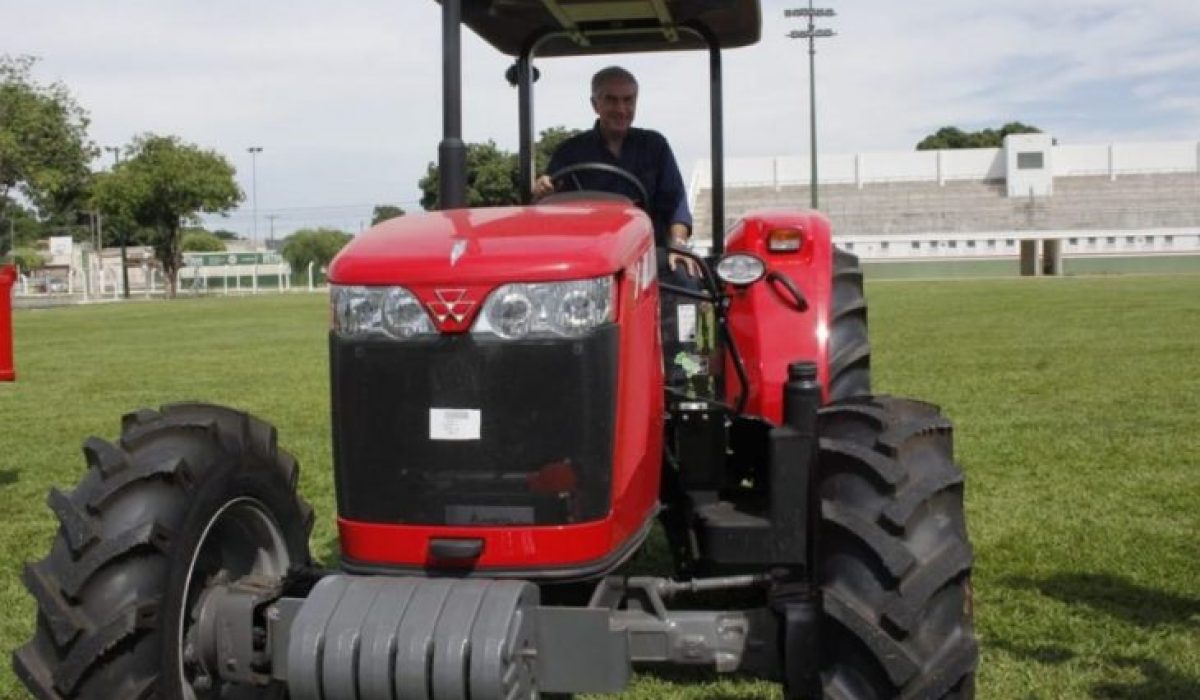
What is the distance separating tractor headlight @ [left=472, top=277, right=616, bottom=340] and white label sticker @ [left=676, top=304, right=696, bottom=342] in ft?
4.40

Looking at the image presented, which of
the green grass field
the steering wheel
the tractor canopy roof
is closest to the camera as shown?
the steering wheel

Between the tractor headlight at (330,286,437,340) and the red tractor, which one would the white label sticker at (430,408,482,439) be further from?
the tractor headlight at (330,286,437,340)

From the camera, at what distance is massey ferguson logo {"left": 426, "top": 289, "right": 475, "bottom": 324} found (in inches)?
129

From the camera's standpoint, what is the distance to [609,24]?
4914 mm

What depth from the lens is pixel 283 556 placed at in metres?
4.16

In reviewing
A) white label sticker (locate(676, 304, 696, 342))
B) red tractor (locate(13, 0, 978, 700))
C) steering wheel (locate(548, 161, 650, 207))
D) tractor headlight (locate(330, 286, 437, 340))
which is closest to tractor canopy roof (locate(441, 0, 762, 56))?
steering wheel (locate(548, 161, 650, 207))

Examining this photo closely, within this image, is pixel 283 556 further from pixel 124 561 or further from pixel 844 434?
pixel 844 434

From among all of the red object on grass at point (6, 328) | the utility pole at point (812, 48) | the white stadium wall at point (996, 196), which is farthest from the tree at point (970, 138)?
the red object on grass at point (6, 328)

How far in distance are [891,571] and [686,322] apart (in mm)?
1549

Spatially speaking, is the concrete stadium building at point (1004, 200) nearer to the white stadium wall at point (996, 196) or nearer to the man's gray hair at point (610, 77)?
the white stadium wall at point (996, 196)

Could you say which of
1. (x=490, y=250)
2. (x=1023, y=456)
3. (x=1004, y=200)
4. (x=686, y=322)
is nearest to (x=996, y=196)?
(x=1004, y=200)

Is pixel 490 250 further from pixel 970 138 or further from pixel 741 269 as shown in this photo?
pixel 970 138

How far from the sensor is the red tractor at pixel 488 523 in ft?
10.4

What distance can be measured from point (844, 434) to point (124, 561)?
6.43 ft
